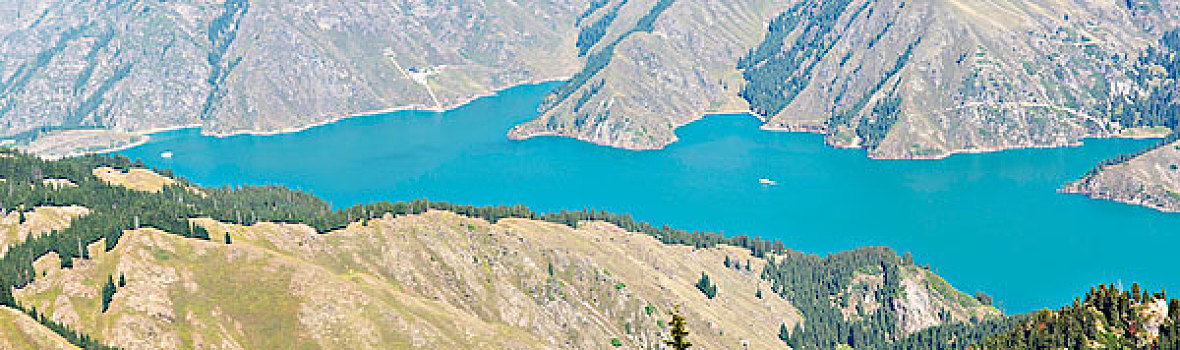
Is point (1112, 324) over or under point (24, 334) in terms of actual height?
over

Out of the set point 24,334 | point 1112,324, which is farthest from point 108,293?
point 1112,324

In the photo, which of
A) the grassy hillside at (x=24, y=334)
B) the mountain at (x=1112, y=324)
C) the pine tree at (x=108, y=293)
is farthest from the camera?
the pine tree at (x=108, y=293)

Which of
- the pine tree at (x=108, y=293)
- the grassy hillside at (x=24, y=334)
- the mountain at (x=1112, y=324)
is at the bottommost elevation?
the grassy hillside at (x=24, y=334)

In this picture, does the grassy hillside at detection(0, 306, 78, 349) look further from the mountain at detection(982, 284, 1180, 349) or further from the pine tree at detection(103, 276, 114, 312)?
the mountain at detection(982, 284, 1180, 349)

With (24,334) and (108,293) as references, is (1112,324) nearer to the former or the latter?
(108,293)

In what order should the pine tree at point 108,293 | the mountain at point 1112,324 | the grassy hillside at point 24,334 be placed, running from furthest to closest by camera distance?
the pine tree at point 108,293 < the mountain at point 1112,324 < the grassy hillside at point 24,334

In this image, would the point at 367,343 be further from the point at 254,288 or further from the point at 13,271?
the point at 13,271

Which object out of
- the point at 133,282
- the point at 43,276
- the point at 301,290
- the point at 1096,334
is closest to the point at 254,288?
the point at 301,290

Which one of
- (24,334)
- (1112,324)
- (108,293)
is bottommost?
(24,334)

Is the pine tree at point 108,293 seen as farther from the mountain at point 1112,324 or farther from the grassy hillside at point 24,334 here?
the mountain at point 1112,324

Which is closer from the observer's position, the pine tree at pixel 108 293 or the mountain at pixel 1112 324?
the mountain at pixel 1112 324

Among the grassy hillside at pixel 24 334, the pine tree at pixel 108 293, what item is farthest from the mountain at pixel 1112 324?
the grassy hillside at pixel 24 334
